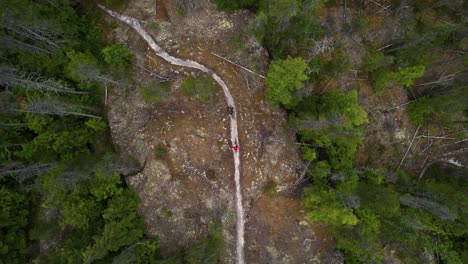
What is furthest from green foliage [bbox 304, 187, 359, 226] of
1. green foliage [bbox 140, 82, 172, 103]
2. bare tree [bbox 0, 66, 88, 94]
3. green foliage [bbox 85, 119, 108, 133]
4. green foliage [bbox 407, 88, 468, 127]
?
bare tree [bbox 0, 66, 88, 94]

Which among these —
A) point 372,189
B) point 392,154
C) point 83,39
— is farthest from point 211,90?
point 392,154

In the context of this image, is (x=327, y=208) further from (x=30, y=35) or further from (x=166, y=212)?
(x=30, y=35)

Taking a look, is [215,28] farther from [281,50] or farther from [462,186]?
[462,186]

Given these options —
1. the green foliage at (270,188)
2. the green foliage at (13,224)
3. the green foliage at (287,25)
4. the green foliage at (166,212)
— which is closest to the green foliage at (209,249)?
the green foliage at (166,212)

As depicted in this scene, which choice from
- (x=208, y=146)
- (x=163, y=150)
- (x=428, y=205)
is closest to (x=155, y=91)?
(x=163, y=150)

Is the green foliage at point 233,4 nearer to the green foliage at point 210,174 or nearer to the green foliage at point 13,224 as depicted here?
the green foliage at point 210,174

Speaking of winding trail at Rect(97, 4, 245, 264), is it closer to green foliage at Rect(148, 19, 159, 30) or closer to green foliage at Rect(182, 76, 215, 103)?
green foliage at Rect(148, 19, 159, 30)
